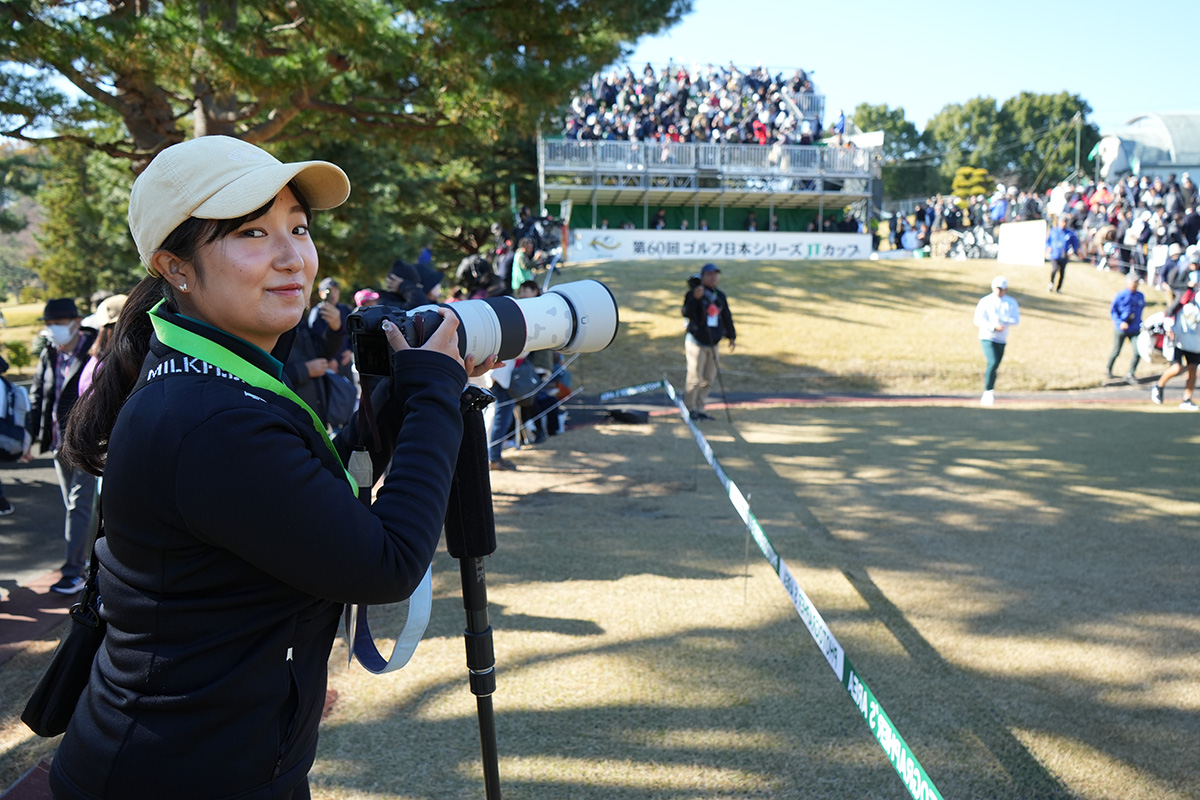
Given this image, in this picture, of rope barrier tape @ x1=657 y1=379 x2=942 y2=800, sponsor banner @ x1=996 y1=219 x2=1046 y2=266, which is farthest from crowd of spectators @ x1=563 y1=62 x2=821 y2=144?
rope barrier tape @ x1=657 y1=379 x2=942 y2=800

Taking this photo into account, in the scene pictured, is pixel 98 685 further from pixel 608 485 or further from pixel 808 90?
pixel 808 90

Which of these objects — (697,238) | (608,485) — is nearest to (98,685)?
(608,485)

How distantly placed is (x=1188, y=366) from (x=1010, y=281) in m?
12.1

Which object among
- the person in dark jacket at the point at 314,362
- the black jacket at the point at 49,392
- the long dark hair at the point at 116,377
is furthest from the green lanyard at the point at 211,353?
the person in dark jacket at the point at 314,362

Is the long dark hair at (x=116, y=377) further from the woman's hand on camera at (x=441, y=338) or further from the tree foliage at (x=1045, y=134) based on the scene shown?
the tree foliage at (x=1045, y=134)

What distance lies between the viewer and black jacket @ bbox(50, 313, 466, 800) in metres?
1.18

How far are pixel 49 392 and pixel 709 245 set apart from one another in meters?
24.5

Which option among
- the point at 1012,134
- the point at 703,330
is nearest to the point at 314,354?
the point at 703,330

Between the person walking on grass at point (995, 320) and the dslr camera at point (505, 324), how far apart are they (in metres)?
10.7

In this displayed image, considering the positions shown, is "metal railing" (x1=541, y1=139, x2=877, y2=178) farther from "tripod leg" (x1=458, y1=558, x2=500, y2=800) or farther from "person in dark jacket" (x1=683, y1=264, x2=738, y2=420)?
"tripod leg" (x1=458, y1=558, x2=500, y2=800)

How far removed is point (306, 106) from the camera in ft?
26.6

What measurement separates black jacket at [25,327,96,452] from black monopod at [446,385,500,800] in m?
3.75

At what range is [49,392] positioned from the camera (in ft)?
18.2

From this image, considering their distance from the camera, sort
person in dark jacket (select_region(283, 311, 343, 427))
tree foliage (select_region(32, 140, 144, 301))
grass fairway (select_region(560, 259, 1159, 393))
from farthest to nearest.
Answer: tree foliage (select_region(32, 140, 144, 301)) < grass fairway (select_region(560, 259, 1159, 393)) < person in dark jacket (select_region(283, 311, 343, 427))
